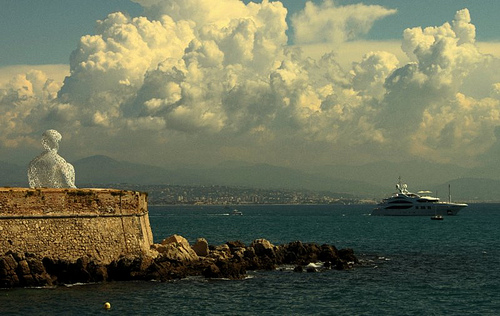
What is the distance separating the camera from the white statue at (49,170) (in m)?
38.7

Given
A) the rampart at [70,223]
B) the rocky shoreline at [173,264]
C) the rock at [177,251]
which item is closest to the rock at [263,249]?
the rocky shoreline at [173,264]

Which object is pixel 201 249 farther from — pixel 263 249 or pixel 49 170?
pixel 49 170

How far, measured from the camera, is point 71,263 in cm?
3481

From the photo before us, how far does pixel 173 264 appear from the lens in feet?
127

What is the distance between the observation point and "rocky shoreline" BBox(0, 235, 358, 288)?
33.2 m

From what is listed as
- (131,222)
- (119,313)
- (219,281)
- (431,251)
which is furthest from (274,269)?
(431,251)

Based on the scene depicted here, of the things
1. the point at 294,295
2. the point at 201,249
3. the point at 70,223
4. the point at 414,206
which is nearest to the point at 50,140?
the point at 70,223

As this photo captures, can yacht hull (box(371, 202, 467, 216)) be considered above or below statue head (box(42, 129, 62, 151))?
below

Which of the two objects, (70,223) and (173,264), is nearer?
(70,223)

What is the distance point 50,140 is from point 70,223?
6209 mm

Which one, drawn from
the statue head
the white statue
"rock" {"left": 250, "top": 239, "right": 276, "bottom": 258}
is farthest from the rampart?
"rock" {"left": 250, "top": 239, "right": 276, "bottom": 258}

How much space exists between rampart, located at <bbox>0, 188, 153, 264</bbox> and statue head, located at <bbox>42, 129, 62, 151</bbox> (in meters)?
4.24

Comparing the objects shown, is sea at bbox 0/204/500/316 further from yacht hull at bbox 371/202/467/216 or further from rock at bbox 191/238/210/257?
yacht hull at bbox 371/202/467/216

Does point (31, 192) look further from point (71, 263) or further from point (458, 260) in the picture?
point (458, 260)
